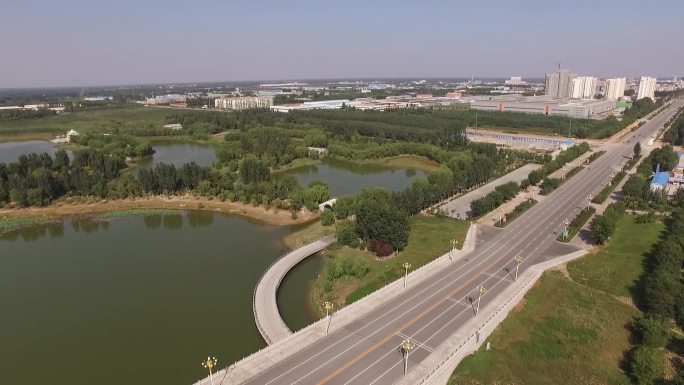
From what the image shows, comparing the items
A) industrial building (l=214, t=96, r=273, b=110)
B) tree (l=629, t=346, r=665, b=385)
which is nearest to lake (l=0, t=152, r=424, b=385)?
tree (l=629, t=346, r=665, b=385)

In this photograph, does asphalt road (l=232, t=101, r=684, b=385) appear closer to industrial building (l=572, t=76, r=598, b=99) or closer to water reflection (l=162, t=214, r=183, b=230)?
water reflection (l=162, t=214, r=183, b=230)

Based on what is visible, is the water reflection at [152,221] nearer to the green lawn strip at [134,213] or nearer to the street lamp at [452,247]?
the green lawn strip at [134,213]

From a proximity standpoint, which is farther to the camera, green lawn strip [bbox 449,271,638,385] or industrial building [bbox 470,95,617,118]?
industrial building [bbox 470,95,617,118]

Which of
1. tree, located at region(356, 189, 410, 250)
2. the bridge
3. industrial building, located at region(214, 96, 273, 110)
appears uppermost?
industrial building, located at region(214, 96, 273, 110)

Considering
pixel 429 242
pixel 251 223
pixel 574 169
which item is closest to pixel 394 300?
pixel 429 242

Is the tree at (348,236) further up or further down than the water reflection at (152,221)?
further up

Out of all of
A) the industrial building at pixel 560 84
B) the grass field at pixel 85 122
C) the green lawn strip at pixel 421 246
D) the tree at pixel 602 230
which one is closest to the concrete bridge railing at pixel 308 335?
the green lawn strip at pixel 421 246

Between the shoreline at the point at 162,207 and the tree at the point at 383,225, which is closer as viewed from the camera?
the tree at the point at 383,225
